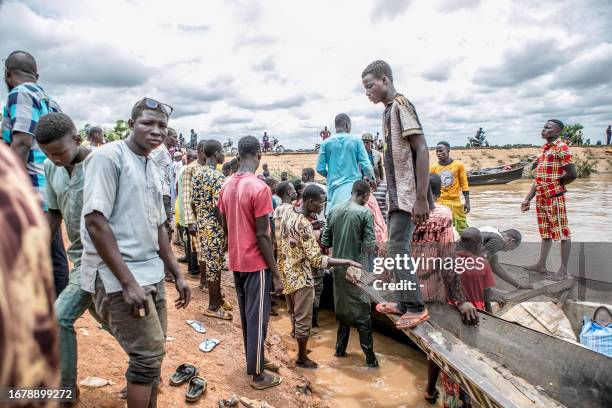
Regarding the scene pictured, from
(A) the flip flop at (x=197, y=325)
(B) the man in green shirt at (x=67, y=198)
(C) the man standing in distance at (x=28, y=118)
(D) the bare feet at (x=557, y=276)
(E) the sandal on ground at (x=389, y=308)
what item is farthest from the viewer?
(D) the bare feet at (x=557, y=276)

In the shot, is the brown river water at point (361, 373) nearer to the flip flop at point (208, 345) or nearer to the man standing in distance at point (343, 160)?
the flip flop at point (208, 345)

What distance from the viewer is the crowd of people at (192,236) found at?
0.62 m

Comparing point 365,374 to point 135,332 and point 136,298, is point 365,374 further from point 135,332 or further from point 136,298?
point 136,298

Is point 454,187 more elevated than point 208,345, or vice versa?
point 454,187

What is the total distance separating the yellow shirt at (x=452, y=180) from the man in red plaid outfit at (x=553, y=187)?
978 millimetres

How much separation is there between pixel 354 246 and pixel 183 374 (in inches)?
80.3

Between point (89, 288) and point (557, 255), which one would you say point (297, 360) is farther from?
point (557, 255)

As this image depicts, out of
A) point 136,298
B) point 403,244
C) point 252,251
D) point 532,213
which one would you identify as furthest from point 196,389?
point 532,213

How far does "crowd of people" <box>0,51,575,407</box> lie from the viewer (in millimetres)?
621

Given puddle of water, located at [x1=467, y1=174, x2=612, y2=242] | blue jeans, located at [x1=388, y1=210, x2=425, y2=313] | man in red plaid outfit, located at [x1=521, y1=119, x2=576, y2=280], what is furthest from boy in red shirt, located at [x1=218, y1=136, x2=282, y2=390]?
puddle of water, located at [x1=467, y1=174, x2=612, y2=242]

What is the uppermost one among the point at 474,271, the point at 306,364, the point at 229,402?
the point at 474,271

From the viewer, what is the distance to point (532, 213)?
15281mm

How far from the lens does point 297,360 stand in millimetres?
4402

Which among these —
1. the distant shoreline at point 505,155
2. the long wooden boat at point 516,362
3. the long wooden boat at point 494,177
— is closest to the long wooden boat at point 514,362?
the long wooden boat at point 516,362
